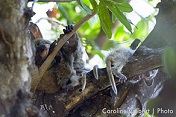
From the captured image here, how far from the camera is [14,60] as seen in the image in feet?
1.57

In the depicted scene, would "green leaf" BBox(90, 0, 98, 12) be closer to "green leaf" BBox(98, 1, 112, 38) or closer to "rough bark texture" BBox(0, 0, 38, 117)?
"green leaf" BBox(98, 1, 112, 38)

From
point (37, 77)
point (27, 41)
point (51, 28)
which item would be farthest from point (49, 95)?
point (51, 28)

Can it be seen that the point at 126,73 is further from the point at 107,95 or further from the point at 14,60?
the point at 14,60

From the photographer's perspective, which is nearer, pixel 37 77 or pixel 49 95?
pixel 37 77

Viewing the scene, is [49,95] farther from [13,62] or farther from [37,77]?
[13,62]

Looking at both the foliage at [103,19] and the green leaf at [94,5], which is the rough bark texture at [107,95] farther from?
the green leaf at [94,5]

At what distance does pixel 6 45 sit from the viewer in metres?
0.46

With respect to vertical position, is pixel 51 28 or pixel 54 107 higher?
pixel 51 28

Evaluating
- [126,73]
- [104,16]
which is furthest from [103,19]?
[126,73]

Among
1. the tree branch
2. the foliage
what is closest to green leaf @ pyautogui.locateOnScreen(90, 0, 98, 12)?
the foliage

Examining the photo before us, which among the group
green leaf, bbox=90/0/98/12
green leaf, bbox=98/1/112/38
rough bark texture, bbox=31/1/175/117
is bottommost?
rough bark texture, bbox=31/1/175/117

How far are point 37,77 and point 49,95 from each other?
16cm

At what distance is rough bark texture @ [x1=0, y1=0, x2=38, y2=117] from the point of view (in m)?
Answer: 0.45

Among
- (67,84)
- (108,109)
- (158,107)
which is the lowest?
(108,109)
